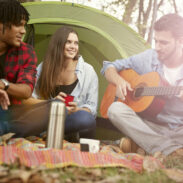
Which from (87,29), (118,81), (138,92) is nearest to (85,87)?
(118,81)

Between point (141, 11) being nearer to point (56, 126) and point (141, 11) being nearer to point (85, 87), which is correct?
point (85, 87)

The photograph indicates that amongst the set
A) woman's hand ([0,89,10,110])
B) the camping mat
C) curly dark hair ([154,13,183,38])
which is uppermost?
curly dark hair ([154,13,183,38])

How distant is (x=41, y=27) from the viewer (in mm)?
2885

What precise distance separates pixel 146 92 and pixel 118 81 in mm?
281

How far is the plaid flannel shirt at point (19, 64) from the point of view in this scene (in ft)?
→ 7.34

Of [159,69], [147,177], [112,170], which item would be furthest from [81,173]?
[159,69]

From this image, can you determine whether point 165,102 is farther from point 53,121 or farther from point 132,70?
point 53,121

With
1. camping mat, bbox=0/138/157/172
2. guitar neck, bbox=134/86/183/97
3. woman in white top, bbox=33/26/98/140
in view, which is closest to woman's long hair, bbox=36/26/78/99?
woman in white top, bbox=33/26/98/140

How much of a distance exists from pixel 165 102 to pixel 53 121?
0.95m

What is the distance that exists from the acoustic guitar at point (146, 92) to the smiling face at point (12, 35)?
3.01 feet

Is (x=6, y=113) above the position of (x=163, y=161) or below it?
above

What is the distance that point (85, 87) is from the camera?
2.63m

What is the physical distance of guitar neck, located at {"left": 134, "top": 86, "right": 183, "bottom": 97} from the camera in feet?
7.80

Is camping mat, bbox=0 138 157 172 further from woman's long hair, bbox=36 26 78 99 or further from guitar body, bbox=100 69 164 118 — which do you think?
woman's long hair, bbox=36 26 78 99
